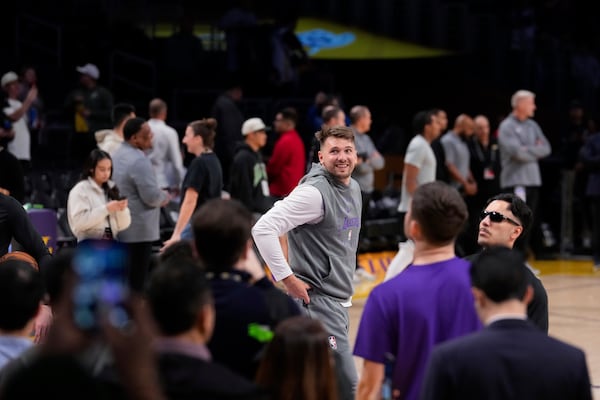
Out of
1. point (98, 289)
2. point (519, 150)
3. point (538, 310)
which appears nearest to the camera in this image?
point (98, 289)

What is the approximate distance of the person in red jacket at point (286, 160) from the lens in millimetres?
13016

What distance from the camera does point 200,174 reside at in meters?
10.6

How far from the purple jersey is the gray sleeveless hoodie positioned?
1959 mm

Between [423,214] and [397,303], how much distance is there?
0.34 m

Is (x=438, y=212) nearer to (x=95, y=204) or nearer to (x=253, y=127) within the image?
(x=95, y=204)

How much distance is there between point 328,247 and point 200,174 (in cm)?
421

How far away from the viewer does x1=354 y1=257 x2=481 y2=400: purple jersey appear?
4484 mm

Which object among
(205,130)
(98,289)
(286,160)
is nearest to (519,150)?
(286,160)

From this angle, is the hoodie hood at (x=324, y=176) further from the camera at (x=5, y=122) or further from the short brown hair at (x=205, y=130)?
the camera at (x=5, y=122)

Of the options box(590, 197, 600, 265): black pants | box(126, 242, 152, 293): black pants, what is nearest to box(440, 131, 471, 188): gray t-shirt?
box(590, 197, 600, 265): black pants

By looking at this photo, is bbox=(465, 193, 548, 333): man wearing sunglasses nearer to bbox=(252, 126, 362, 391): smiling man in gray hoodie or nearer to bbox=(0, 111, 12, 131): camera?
bbox=(252, 126, 362, 391): smiling man in gray hoodie

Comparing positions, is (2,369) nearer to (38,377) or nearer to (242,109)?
(38,377)

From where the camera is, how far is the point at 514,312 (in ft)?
12.7

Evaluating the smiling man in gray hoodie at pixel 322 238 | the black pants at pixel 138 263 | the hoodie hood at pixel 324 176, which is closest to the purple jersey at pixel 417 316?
the smiling man in gray hoodie at pixel 322 238
